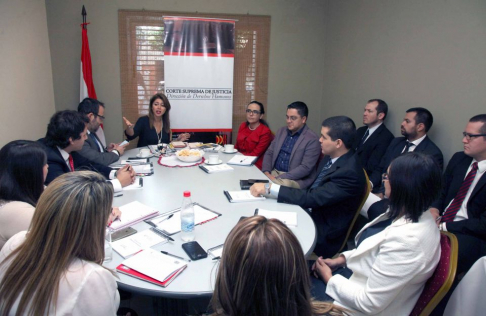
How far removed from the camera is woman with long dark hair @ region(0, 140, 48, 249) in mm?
1387

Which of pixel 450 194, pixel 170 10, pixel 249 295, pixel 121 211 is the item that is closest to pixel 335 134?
pixel 450 194

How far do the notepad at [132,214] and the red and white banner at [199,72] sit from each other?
9.30ft

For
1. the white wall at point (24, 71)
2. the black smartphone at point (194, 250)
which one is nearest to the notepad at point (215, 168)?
the black smartphone at point (194, 250)

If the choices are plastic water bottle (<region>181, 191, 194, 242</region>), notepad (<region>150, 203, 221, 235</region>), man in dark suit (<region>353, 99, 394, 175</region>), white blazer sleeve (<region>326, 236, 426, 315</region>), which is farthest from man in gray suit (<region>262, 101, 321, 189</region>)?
white blazer sleeve (<region>326, 236, 426, 315</region>)

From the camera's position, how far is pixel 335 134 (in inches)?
87.7

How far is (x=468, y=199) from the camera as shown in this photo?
222cm

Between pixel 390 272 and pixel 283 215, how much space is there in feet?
2.41

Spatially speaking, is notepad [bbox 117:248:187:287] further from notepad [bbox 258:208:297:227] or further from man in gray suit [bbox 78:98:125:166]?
man in gray suit [bbox 78:98:125:166]

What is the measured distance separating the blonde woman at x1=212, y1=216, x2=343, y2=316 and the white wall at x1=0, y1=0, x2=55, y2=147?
10.1ft

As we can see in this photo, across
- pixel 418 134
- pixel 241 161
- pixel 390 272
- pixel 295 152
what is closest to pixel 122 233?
pixel 390 272

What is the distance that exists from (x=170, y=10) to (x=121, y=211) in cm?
360

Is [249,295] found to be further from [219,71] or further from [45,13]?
[45,13]

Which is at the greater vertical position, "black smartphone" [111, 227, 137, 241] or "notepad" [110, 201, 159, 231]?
"notepad" [110, 201, 159, 231]

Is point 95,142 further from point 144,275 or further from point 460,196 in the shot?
point 460,196
